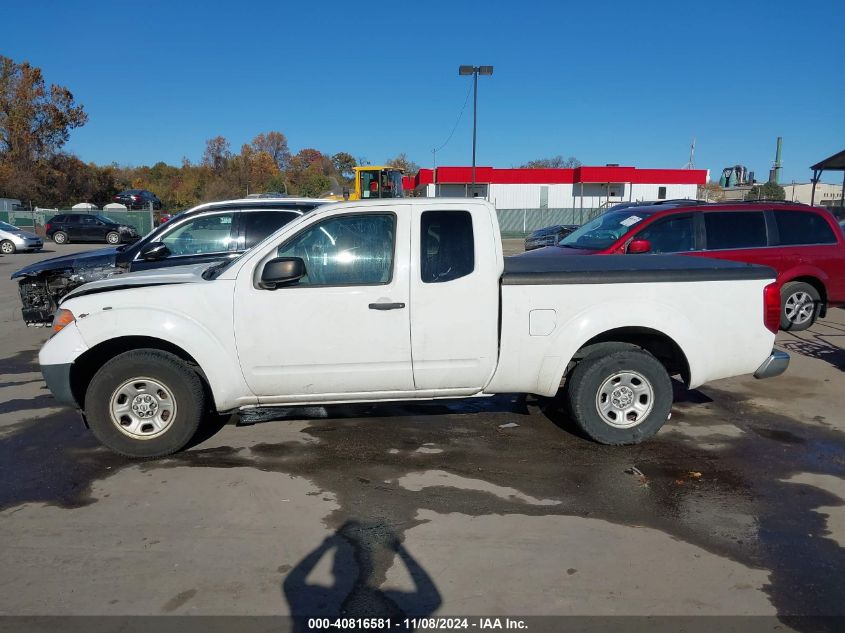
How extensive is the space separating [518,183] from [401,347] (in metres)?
48.6

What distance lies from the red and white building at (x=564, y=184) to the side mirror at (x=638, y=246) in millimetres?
41472

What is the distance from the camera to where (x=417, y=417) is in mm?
5863

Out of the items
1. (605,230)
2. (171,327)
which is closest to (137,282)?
(171,327)

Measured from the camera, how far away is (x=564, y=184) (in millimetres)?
52031

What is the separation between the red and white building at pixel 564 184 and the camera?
1977 inches

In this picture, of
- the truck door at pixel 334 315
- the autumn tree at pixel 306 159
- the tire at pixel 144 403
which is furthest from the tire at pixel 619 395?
the autumn tree at pixel 306 159

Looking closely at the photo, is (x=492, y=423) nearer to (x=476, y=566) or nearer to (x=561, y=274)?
(x=561, y=274)

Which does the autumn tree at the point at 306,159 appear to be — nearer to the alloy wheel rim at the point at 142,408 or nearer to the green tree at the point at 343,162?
the green tree at the point at 343,162

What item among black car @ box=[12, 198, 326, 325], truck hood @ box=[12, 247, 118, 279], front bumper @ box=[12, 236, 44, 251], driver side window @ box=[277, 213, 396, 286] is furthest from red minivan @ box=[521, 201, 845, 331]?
front bumper @ box=[12, 236, 44, 251]

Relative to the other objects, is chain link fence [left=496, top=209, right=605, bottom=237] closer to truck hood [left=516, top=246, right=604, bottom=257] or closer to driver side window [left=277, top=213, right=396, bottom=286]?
truck hood [left=516, top=246, right=604, bottom=257]

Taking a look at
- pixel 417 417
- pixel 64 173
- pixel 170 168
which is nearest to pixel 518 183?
pixel 64 173

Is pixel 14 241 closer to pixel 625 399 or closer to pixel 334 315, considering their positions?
pixel 334 315

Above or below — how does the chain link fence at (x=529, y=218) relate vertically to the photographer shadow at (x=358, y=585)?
above

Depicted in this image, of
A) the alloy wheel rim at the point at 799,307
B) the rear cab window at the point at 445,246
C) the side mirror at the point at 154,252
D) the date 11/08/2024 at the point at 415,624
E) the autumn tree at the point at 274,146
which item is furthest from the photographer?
the autumn tree at the point at 274,146
